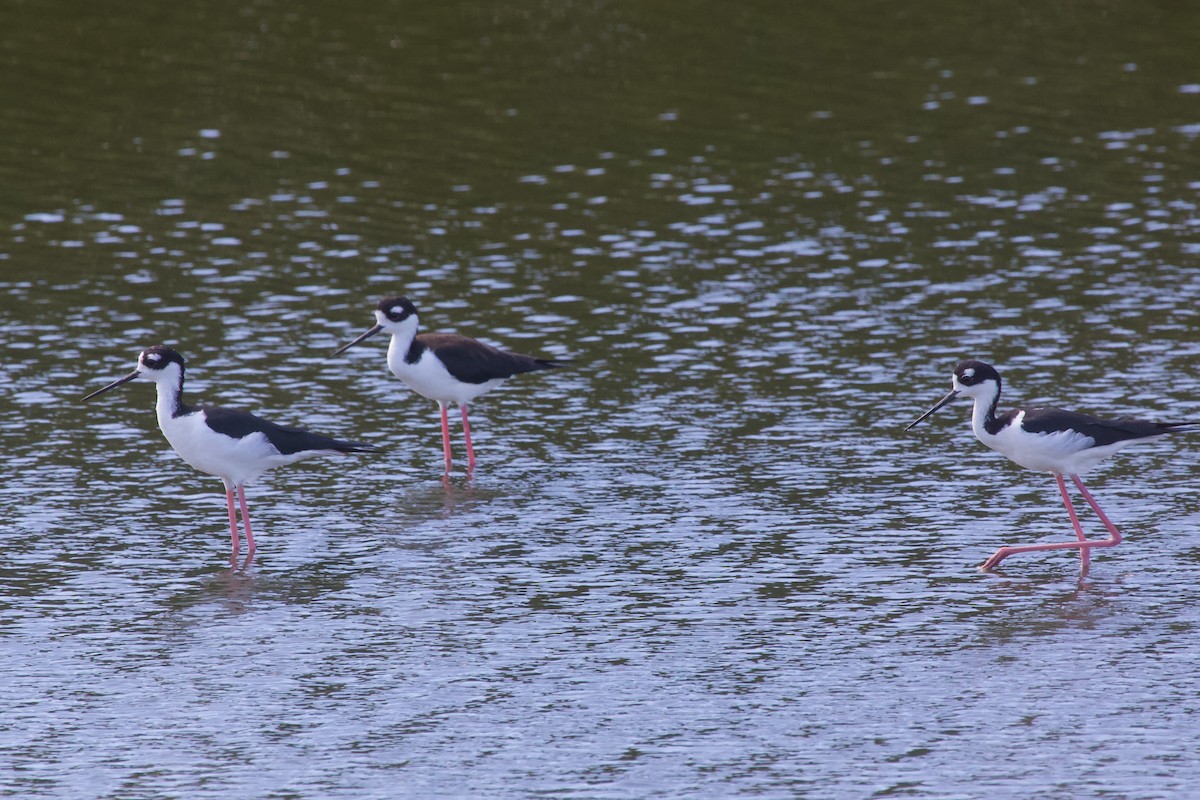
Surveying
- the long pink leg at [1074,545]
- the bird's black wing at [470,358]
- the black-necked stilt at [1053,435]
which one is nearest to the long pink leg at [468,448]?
the bird's black wing at [470,358]

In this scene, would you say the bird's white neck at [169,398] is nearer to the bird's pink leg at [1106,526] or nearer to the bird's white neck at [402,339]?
the bird's white neck at [402,339]

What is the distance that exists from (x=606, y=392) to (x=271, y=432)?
5.91m

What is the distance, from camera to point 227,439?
674 inches

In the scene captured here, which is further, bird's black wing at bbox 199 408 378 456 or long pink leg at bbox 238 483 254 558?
bird's black wing at bbox 199 408 378 456

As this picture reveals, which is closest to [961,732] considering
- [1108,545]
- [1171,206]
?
[1108,545]

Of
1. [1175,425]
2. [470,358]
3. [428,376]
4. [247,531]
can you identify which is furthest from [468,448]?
[1175,425]

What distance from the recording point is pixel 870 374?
887 inches

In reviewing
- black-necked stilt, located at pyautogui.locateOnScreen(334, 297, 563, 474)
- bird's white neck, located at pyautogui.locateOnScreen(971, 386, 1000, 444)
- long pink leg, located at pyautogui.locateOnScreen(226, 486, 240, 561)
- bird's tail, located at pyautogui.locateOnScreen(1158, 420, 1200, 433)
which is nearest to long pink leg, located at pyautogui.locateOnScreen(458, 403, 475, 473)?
black-necked stilt, located at pyautogui.locateOnScreen(334, 297, 563, 474)

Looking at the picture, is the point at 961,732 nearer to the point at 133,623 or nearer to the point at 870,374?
the point at 133,623

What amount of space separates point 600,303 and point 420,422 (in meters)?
4.85

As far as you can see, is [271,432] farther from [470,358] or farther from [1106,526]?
[1106,526]

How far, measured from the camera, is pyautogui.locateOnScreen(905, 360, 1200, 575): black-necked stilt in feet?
53.5

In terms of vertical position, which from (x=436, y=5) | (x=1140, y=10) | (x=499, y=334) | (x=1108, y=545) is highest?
(x=436, y=5)

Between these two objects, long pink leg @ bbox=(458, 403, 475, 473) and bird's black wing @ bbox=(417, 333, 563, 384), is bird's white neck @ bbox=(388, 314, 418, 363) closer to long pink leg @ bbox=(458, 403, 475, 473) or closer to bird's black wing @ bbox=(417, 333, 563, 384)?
bird's black wing @ bbox=(417, 333, 563, 384)
